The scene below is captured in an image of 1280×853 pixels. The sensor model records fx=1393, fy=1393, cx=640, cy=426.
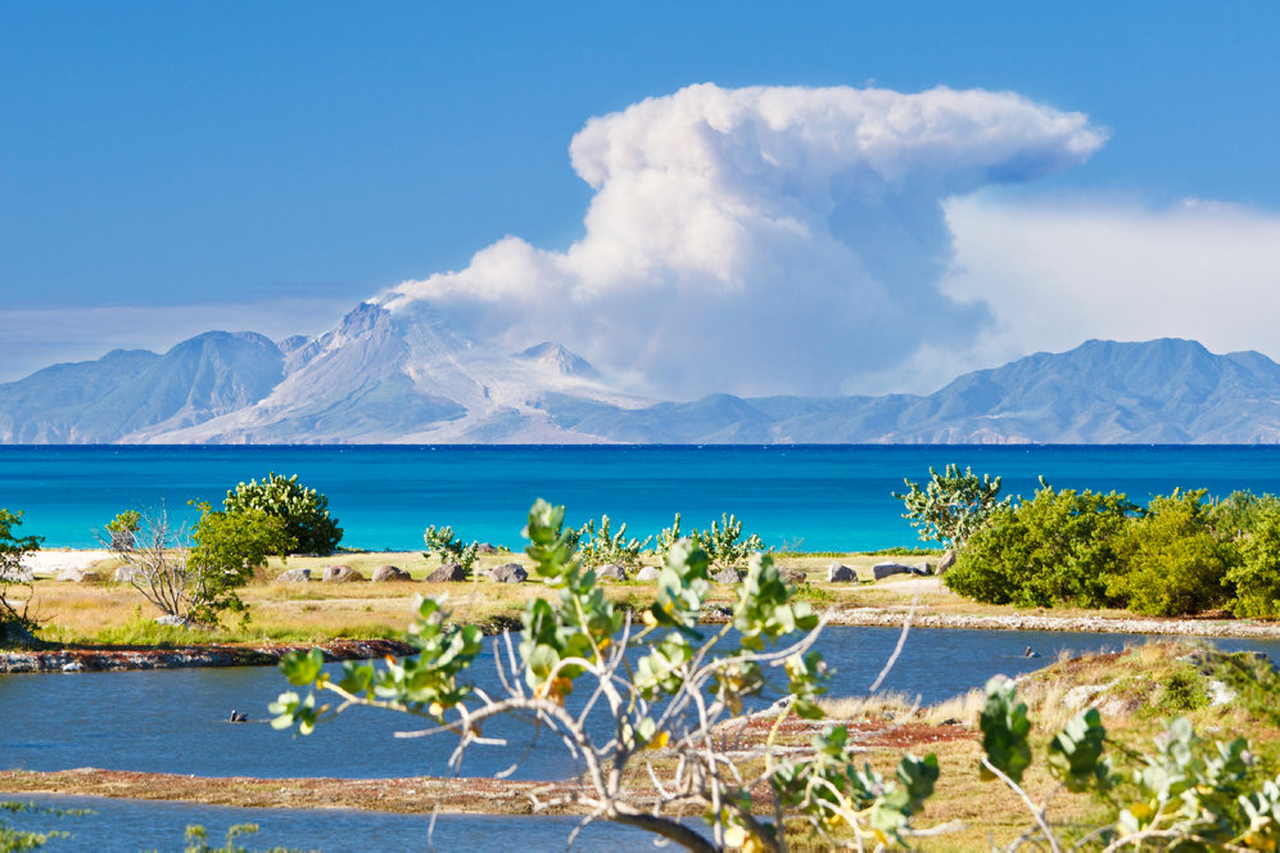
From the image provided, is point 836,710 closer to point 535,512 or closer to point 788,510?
point 535,512

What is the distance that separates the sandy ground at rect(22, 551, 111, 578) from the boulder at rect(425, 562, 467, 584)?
19.1 m

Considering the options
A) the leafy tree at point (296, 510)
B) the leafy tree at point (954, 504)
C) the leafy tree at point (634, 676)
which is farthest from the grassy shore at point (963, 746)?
the leafy tree at point (296, 510)

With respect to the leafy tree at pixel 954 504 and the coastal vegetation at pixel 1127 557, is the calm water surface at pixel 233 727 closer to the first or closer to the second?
the coastal vegetation at pixel 1127 557

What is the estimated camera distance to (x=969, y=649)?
50.2 meters

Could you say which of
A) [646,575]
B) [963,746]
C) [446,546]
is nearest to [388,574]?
[446,546]

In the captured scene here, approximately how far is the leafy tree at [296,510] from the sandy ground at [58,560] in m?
9.52

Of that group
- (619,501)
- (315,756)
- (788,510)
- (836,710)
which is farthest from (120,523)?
(619,501)

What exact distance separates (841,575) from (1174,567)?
2054 cm

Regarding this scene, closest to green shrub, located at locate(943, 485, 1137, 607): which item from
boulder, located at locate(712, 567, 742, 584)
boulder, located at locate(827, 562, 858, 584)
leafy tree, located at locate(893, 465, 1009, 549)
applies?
boulder, located at locate(827, 562, 858, 584)

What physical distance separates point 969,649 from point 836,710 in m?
17.1

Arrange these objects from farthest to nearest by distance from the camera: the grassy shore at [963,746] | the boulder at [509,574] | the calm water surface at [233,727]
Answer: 1. the boulder at [509,574]
2. the calm water surface at [233,727]
3. the grassy shore at [963,746]

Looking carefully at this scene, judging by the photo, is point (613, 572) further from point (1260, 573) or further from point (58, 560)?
point (58, 560)

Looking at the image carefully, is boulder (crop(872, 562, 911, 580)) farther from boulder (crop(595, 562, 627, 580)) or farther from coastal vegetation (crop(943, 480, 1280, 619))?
boulder (crop(595, 562, 627, 580))

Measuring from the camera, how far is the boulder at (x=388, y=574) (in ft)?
240
